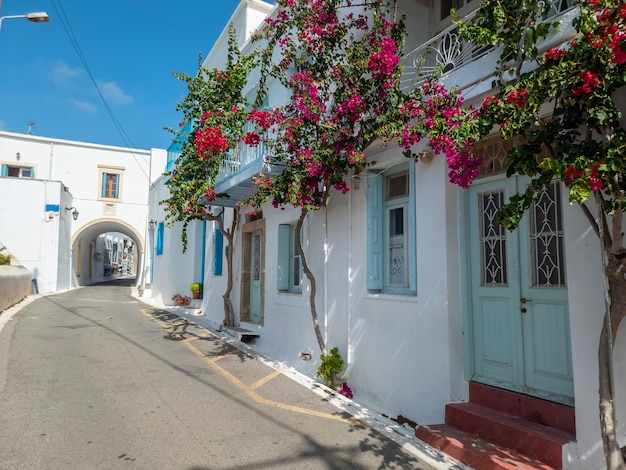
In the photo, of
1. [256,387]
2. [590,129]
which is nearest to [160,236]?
[256,387]

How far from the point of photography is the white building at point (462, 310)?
12.6 ft

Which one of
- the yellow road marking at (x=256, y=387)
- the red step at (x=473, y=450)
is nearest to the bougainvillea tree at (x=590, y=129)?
the red step at (x=473, y=450)

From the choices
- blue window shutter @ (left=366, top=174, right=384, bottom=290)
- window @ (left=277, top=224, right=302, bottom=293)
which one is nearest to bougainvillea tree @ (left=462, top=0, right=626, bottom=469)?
blue window shutter @ (left=366, top=174, right=384, bottom=290)

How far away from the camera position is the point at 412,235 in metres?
5.97

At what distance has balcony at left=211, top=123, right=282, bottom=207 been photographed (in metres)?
8.22

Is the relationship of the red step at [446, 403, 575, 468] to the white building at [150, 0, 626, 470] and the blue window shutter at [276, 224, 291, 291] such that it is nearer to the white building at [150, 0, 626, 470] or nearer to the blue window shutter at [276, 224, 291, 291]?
the white building at [150, 0, 626, 470]

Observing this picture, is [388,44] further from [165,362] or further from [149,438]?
[165,362]

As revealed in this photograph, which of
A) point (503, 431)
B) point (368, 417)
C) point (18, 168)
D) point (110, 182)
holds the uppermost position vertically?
point (18, 168)

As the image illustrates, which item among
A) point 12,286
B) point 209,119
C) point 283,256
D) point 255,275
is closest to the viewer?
point 209,119

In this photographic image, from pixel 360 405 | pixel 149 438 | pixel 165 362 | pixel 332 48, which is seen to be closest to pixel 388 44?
pixel 332 48

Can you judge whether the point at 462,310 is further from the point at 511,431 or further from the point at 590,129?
the point at 590,129

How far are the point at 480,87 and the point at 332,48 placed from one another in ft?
8.19

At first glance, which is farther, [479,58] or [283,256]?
[283,256]

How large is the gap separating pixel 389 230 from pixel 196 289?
396 inches
